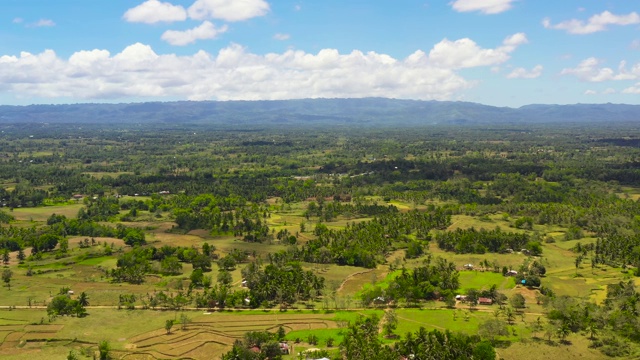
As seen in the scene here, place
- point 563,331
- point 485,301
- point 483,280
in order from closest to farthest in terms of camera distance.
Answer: point 563,331 → point 485,301 → point 483,280

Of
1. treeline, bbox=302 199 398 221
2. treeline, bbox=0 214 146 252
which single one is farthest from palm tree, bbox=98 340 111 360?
treeline, bbox=302 199 398 221

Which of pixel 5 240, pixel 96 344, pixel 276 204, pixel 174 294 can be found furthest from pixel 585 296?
pixel 5 240

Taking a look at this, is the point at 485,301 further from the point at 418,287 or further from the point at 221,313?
the point at 221,313

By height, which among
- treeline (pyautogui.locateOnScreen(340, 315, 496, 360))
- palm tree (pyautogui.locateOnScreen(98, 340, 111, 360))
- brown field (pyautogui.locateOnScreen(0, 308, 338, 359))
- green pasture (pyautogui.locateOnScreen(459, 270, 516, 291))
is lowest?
brown field (pyautogui.locateOnScreen(0, 308, 338, 359))

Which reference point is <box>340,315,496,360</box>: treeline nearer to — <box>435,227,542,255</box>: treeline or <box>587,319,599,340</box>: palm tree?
<box>587,319,599,340</box>: palm tree

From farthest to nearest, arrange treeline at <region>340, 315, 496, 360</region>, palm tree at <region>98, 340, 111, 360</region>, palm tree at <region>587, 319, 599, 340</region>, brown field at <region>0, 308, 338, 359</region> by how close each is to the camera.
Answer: palm tree at <region>587, 319, 599, 340</region>
brown field at <region>0, 308, 338, 359</region>
palm tree at <region>98, 340, 111, 360</region>
treeline at <region>340, 315, 496, 360</region>

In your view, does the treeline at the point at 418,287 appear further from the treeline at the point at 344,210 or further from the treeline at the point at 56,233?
the treeline at the point at 56,233

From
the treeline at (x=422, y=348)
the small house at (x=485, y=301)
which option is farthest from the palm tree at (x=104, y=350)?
the small house at (x=485, y=301)

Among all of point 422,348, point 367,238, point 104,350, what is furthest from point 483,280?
point 104,350

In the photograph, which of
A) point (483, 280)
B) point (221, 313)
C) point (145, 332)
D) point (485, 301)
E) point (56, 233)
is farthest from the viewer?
point (56, 233)

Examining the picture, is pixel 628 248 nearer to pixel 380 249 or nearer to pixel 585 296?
pixel 585 296

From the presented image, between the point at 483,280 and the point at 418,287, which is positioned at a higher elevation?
the point at 418,287
